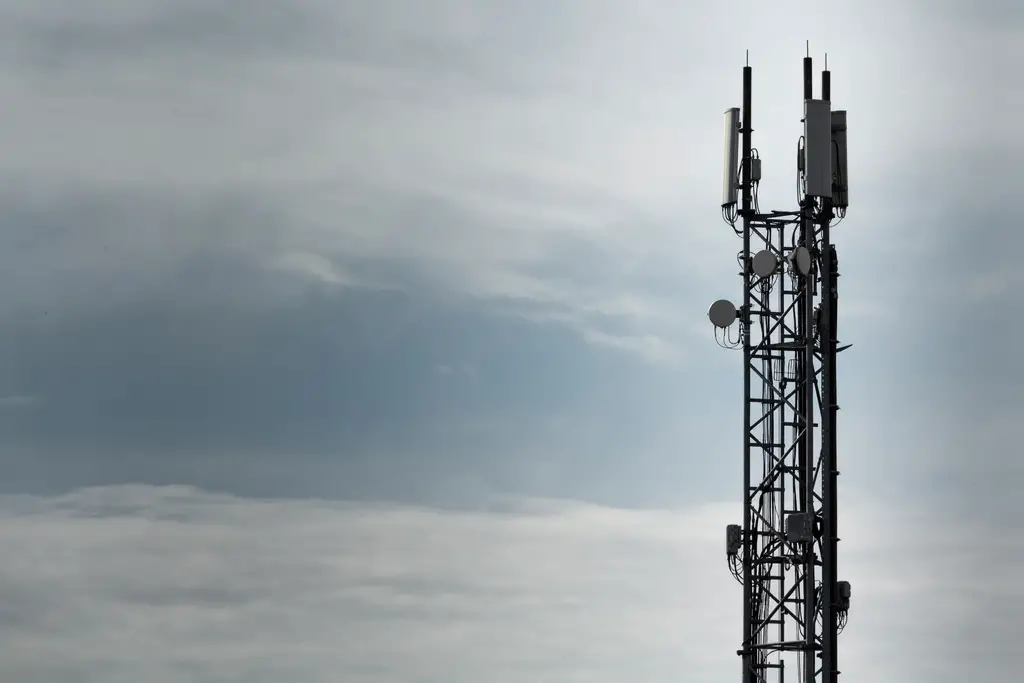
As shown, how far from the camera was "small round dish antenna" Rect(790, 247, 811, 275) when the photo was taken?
124 feet

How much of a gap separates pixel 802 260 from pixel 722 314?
2104 millimetres

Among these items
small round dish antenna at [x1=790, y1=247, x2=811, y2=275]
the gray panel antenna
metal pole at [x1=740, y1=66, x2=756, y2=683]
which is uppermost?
the gray panel antenna

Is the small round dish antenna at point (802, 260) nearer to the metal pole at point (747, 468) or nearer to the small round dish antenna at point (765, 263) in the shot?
the small round dish antenna at point (765, 263)

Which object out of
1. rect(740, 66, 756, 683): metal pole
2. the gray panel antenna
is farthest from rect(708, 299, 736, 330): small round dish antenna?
the gray panel antenna

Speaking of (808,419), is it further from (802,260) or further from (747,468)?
(802,260)

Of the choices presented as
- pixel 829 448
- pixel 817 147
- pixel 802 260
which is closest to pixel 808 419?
pixel 829 448

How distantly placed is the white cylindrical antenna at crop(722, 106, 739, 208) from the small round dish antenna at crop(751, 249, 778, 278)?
5.40 feet

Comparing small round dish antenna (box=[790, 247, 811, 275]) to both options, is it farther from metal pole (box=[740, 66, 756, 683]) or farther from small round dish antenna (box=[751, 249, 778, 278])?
metal pole (box=[740, 66, 756, 683])

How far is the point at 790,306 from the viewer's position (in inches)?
1512

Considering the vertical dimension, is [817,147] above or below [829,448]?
above

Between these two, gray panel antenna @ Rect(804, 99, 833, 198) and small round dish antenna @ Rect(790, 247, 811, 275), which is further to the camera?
gray panel antenna @ Rect(804, 99, 833, 198)

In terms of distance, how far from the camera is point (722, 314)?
1511 inches

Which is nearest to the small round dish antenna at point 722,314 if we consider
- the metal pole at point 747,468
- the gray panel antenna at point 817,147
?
the metal pole at point 747,468

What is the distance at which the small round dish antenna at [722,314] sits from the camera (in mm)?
38344
